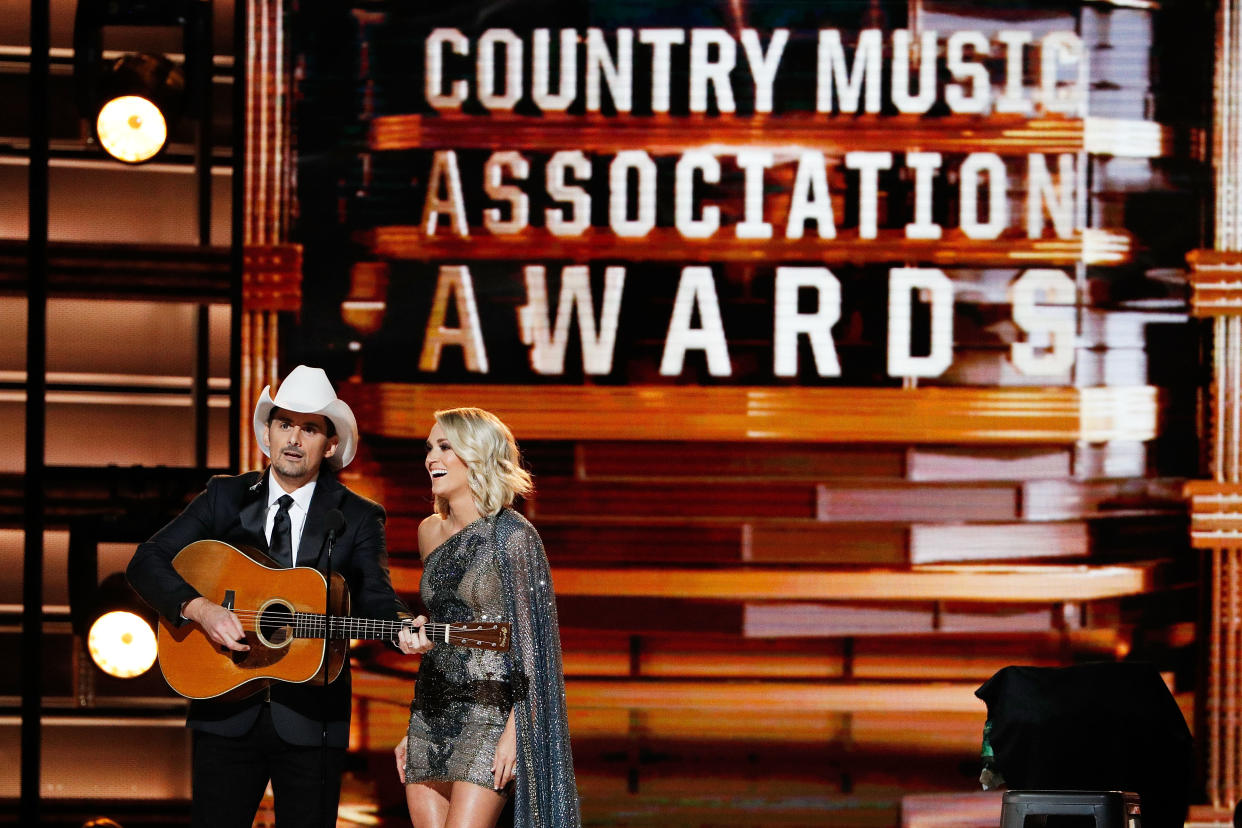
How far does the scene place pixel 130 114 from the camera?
15.7 ft

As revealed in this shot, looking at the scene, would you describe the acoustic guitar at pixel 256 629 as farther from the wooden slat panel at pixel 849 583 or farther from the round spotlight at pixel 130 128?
the round spotlight at pixel 130 128

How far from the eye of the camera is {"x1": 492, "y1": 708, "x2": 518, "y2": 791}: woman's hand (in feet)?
11.0

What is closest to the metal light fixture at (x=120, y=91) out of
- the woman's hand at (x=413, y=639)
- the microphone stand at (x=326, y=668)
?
the microphone stand at (x=326, y=668)

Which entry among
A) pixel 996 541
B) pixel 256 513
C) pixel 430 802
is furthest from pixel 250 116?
pixel 996 541

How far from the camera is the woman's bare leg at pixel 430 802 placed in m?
3.44

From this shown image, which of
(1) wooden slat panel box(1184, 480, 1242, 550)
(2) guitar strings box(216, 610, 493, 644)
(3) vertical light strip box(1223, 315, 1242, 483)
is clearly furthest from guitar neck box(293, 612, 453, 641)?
(3) vertical light strip box(1223, 315, 1242, 483)

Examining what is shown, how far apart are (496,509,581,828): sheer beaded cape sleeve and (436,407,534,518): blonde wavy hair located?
53 mm

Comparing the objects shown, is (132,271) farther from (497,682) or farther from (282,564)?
(497,682)

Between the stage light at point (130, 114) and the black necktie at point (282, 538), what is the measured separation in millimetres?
1772

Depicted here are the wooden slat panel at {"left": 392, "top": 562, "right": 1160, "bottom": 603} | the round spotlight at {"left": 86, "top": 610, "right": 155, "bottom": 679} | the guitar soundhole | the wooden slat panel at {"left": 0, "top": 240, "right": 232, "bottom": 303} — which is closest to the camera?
the guitar soundhole

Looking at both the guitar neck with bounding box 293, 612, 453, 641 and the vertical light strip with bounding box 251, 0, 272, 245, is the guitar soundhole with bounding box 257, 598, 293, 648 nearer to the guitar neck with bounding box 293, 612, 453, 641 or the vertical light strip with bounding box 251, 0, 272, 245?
the guitar neck with bounding box 293, 612, 453, 641

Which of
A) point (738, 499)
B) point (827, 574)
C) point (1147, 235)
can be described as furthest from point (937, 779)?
point (1147, 235)

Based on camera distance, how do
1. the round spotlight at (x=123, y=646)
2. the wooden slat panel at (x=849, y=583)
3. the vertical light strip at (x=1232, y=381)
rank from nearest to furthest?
the round spotlight at (x=123, y=646), the wooden slat panel at (x=849, y=583), the vertical light strip at (x=1232, y=381)

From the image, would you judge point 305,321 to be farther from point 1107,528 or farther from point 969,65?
point 1107,528
